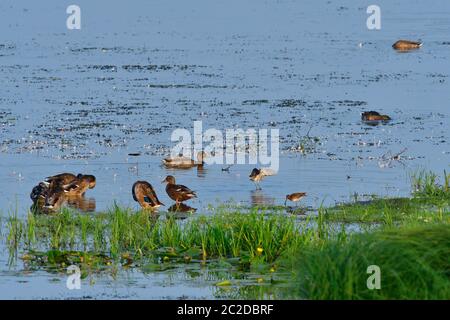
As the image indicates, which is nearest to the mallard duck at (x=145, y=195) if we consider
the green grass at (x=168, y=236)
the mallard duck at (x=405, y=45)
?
the green grass at (x=168, y=236)

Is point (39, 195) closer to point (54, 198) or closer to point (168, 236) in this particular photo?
point (54, 198)

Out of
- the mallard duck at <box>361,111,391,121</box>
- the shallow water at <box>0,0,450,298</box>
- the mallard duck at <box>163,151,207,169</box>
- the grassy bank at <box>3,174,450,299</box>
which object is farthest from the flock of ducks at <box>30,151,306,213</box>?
the mallard duck at <box>361,111,391,121</box>

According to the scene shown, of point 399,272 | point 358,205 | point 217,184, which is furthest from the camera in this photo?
point 217,184

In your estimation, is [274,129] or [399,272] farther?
[274,129]

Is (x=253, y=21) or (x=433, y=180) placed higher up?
(x=253, y=21)

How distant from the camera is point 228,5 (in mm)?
54344

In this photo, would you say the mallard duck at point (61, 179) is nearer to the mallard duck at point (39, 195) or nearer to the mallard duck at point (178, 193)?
the mallard duck at point (39, 195)

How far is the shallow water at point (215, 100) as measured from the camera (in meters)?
19.2

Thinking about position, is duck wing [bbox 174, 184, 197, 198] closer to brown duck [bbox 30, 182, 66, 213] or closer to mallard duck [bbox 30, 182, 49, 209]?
brown duck [bbox 30, 182, 66, 213]

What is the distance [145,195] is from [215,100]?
1029 cm
